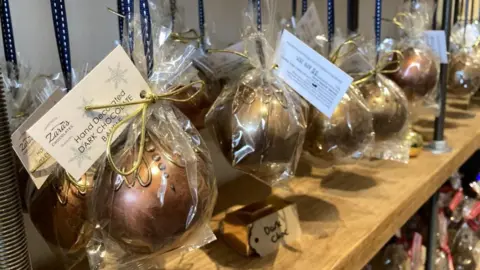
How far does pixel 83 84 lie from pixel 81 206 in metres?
0.12

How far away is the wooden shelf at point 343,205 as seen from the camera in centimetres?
62

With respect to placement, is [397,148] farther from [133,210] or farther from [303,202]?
[133,210]

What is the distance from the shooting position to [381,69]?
778 mm

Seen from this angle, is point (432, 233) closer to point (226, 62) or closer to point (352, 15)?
point (352, 15)

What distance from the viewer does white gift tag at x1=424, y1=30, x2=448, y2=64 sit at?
93 centimetres

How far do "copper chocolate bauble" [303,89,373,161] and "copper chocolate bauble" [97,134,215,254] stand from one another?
0.23 meters

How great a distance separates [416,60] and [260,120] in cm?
43

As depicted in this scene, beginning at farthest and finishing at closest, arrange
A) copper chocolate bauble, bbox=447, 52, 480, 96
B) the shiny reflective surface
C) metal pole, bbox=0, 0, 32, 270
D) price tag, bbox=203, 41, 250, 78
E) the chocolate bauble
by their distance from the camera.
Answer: copper chocolate bauble, bbox=447, 52, 480, 96 < the shiny reflective surface < price tag, bbox=203, 41, 250, 78 < the chocolate bauble < metal pole, bbox=0, 0, 32, 270

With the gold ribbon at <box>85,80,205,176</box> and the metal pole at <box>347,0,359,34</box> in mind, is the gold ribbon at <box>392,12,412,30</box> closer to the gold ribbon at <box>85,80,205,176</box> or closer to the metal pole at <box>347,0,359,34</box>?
the metal pole at <box>347,0,359,34</box>

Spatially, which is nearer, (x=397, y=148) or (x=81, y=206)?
(x=81, y=206)

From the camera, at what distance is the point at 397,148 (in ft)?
2.51

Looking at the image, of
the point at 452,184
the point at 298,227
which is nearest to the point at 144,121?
the point at 298,227

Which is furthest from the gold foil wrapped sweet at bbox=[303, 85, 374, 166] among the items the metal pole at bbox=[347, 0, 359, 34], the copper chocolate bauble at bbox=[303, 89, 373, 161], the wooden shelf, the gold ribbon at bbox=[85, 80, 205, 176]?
the metal pole at bbox=[347, 0, 359, 34]

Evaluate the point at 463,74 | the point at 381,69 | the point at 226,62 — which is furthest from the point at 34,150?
the point at 463,74
